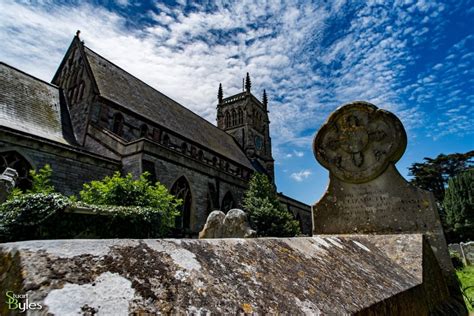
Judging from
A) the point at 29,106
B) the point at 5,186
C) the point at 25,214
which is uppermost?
the point at 29,106

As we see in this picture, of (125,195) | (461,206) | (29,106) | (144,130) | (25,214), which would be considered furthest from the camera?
(461,206)

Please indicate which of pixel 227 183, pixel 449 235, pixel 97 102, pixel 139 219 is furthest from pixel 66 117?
pixel 449 235

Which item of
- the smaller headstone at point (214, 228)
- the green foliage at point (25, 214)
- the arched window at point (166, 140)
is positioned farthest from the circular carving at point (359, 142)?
the arched window at point (166, 140)

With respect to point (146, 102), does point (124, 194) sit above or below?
below

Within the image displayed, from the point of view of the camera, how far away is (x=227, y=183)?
19.9 metres

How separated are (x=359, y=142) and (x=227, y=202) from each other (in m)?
16.6

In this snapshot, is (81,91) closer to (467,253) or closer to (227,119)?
(467,253)

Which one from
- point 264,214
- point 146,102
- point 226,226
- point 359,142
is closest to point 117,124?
point 146,102

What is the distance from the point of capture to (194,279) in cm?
101

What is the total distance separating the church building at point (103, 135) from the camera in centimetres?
1180

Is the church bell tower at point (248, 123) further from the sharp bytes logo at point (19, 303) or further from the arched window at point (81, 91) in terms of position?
the sharp bytes logo at point (19, 303)

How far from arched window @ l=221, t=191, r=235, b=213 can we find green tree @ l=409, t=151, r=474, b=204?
30030 mm

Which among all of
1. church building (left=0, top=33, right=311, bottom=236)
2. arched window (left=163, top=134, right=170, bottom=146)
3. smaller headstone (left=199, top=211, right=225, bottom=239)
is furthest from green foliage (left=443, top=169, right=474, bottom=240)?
smaller headstone (left=199, top=211, right=225, bottom=239)

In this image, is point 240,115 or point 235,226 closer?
point 235,226
